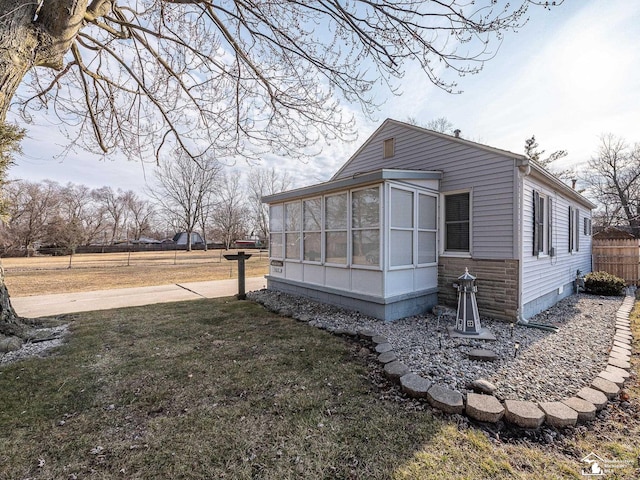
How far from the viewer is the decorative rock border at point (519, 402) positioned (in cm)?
254

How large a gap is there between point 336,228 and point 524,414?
4607 millimetres

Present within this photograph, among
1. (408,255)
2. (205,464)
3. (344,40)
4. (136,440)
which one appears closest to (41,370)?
(136,440)

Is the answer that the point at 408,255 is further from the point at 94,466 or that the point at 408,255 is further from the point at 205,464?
the point at 94,466

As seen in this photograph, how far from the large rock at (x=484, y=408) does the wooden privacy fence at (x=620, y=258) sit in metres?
12.5

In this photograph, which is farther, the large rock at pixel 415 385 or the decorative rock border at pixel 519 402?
the large rock at pixel 415 385

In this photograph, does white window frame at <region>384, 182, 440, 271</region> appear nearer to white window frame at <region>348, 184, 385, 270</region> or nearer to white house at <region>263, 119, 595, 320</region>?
white house at <region>263, 119, 595, 320</region>

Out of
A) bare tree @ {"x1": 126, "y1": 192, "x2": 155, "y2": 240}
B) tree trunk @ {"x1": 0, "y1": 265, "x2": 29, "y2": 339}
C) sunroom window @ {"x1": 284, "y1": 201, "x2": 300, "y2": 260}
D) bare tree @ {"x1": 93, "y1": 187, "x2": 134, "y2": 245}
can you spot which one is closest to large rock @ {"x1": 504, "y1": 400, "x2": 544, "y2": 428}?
sunroom window @ {"x1": 284, "y1": 201, "x2": 300, "y2": 260}

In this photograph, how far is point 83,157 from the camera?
6543 millimetres

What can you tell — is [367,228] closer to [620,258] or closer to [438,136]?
[438,136]

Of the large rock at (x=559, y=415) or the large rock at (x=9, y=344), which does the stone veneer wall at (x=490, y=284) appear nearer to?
the large rock at (x=559, y=415)

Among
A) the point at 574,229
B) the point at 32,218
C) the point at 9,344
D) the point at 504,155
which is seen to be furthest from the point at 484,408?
the point at 32,218

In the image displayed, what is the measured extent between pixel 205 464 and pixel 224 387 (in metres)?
1.13

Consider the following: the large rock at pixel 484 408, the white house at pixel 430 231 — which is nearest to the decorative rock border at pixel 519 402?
the large rock at pixel 484 408

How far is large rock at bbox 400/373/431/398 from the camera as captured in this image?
115 inches
